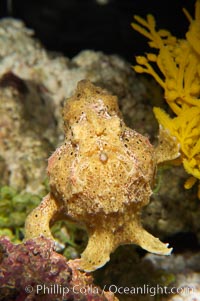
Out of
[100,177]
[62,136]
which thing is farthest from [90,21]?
[100,177]

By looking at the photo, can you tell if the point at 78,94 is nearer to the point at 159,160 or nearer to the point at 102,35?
the point at 159,160

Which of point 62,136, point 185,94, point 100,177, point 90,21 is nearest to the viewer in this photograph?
point 100,177

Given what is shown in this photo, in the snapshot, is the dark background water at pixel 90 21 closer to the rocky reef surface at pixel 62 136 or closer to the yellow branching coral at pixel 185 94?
the rocky reef surface at pixel 62 136

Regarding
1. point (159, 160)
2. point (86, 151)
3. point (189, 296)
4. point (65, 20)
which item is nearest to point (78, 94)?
point (86, 151)

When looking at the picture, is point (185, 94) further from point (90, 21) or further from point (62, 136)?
point (90, 21)

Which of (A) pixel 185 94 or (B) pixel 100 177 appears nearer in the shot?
(B) pixel 100 177
